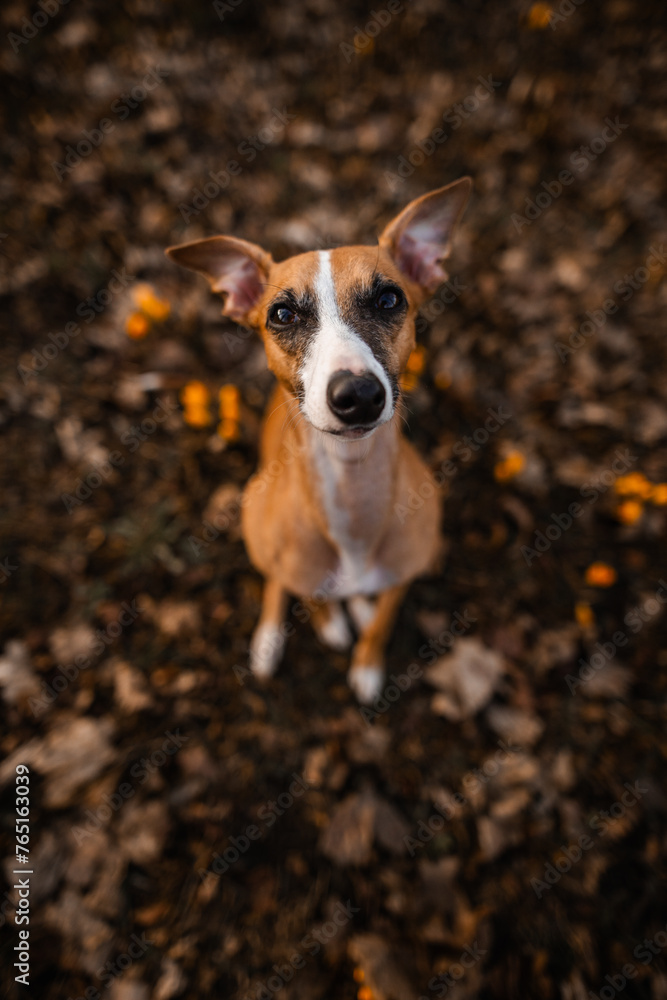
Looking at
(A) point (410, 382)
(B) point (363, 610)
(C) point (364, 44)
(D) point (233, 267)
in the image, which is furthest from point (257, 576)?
(C) point (364, 44)

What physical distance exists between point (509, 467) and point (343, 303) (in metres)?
2.01

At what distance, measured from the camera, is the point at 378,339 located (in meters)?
1.99

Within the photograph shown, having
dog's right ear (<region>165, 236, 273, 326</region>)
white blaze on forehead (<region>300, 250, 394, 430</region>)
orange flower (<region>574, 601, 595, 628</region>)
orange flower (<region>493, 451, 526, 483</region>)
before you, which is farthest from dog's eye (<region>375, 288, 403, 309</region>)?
orange flower (<region>574, 601, 595, 628</region>)

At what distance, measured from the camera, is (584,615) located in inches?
129

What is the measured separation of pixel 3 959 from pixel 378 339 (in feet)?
12.2

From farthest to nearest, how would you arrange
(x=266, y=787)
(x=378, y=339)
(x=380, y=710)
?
1. (x=380, y=710)
2. (x=266, y=787)
3. (x=378, y=339)

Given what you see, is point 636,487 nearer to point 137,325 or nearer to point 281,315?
point 281,315

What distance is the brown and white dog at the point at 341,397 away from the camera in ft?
6.12

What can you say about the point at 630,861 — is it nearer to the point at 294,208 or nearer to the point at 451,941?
the point at 451,941

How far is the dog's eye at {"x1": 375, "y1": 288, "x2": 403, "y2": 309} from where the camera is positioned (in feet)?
6.96

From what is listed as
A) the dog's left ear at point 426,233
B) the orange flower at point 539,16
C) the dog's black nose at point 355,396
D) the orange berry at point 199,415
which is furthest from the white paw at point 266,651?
the orange flower at point 539,16

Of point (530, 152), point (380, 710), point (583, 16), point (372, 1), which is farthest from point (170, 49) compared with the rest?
point (380, 710)

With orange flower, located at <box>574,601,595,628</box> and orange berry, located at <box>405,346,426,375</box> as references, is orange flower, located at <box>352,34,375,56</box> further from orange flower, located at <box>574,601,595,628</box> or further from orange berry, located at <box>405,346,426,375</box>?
orange flower, located at <box>574,601,595,628</box>

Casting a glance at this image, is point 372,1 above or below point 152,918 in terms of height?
above
